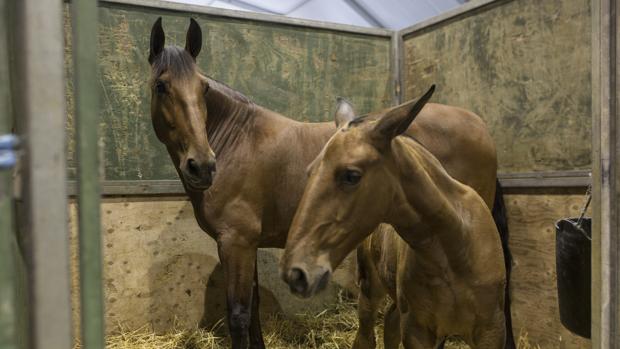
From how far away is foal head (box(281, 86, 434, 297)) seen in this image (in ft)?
4.58

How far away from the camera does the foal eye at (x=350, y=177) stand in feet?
4.69

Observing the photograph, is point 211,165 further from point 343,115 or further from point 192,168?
point 343,115

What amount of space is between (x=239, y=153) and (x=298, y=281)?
1.32 metres

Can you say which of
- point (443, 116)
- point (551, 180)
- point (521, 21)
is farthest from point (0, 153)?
point (521, 21)

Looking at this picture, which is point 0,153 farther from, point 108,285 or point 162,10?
point 162,10

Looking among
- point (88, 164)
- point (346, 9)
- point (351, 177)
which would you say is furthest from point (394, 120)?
point (346, 9)

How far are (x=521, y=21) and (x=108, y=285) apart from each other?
116 inches

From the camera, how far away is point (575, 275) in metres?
1.93

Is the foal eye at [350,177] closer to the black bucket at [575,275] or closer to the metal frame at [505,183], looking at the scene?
the black bucket at [575,275]

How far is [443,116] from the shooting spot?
278 centimetres

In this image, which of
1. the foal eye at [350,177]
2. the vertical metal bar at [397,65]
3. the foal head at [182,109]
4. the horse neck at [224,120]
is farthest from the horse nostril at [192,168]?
the vertical metal bar at [397,65]

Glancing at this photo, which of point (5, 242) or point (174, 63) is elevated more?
point (174, 63)

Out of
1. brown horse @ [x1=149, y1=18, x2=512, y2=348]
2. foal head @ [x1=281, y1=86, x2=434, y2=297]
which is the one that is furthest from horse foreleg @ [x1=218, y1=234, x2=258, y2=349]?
foal head @ [x1=281, y1=86, x2=434, y2=297]

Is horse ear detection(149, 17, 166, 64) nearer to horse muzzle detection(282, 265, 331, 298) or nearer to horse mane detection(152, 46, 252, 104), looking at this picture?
horse mane detection(152, 46, 252, 104)
